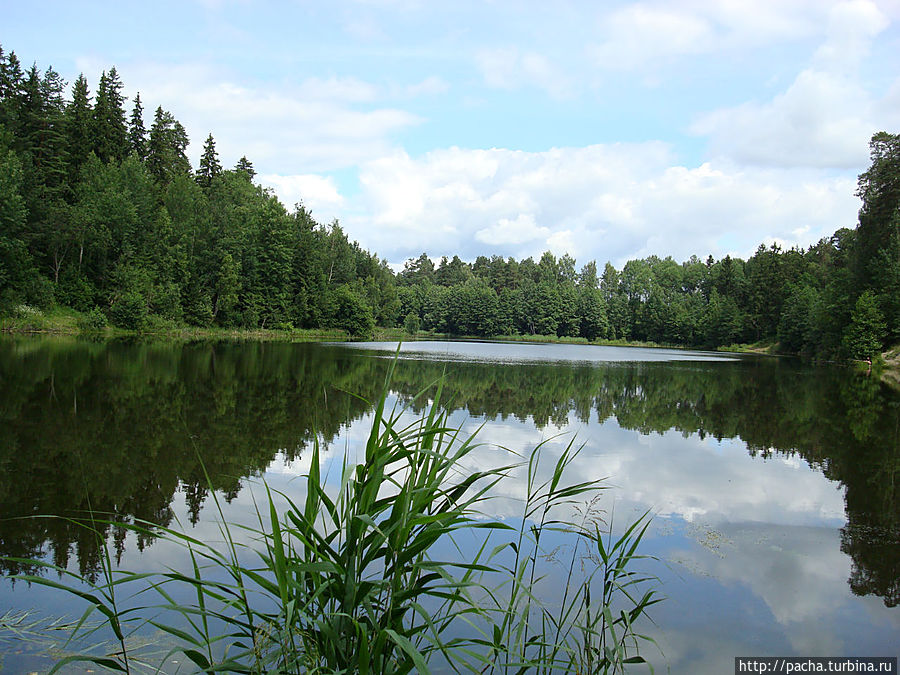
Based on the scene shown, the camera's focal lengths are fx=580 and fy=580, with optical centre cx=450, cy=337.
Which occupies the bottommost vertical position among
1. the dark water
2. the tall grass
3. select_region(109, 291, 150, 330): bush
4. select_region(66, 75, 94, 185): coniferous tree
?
the dark water

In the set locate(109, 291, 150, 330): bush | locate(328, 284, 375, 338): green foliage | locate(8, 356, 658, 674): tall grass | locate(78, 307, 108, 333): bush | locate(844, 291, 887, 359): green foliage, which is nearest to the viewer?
locate(8, 356, 658, 674): tall grass

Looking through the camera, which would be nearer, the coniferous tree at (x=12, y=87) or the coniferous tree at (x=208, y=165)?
the coniferous tree at (x=12, y=87)

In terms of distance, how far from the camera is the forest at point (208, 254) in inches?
1703

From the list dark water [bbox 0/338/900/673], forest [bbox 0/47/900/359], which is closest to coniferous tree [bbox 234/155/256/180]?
forest [bbox 0/47/900/359]

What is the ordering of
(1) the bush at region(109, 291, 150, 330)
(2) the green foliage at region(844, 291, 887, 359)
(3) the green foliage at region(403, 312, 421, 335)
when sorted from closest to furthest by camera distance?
(1) the bush at region(109, 291, 150, 330), (2) the green foliage at region(844, 291, 887, 359), (3) the green foliage at region(403, 312, 421, 335)

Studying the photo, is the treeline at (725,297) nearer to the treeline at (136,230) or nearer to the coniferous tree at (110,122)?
the treeline at (136,230)

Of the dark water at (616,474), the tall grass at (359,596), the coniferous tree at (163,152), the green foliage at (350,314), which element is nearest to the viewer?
the tall grass at (359,596)

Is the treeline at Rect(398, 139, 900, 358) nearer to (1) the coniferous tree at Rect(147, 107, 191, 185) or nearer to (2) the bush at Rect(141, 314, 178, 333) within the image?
(1) the coniferous tree at Rect(147, 107, 191, 185)

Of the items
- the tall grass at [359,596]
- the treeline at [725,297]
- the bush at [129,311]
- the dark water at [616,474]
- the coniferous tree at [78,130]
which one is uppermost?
the coniferous tree at [78,130]

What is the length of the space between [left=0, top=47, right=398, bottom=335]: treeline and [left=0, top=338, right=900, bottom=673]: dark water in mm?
25631

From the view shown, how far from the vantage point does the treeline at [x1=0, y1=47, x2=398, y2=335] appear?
42.1m

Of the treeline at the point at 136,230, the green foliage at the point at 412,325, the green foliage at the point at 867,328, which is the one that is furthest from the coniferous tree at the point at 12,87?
the green foliage at the point at 867,328

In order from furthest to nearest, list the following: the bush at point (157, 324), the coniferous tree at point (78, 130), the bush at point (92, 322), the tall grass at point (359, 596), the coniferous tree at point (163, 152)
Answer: the coniferous tree at point (163, 152) < the coniferous tree at point (78, 130) < the bush at point (157, 324) < the bush at point (92, 322) < the tall grass at point (359, 596)

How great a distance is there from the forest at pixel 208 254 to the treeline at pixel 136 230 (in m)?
0.15
